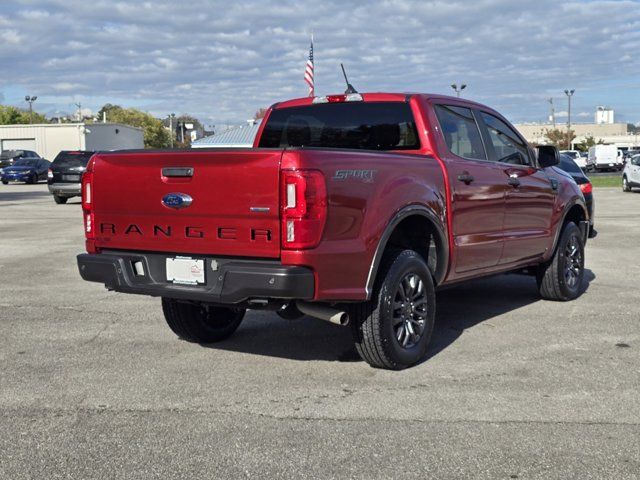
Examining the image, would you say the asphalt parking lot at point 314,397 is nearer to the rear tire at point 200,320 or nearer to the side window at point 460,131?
the rear tire at point 200,320

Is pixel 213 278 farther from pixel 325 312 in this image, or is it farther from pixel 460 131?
pixel 460 131

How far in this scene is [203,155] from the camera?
4.87m

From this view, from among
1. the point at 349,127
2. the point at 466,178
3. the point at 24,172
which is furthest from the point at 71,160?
the point at 466,178

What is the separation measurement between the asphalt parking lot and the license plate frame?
0.70 metres

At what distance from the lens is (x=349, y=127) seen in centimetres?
639

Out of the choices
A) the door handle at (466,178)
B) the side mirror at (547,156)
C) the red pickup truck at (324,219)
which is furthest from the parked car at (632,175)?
the door handle at (466,178)

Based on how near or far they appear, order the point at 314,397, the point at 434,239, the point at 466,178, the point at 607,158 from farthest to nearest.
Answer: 1. the point at 607,158
2. the point at 466,178
3. the point at 434,239
4. the point at 314,397

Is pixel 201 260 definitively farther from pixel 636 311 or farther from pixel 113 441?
pixel 636 311

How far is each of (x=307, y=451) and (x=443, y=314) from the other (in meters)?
3.74

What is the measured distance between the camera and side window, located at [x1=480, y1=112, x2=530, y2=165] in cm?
701

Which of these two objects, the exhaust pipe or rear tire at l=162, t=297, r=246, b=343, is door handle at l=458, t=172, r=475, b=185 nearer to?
the exhaust pipe

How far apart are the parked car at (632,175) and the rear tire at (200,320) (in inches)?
997

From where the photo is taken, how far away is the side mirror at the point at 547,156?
7566mm

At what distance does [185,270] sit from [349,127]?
208 cm
